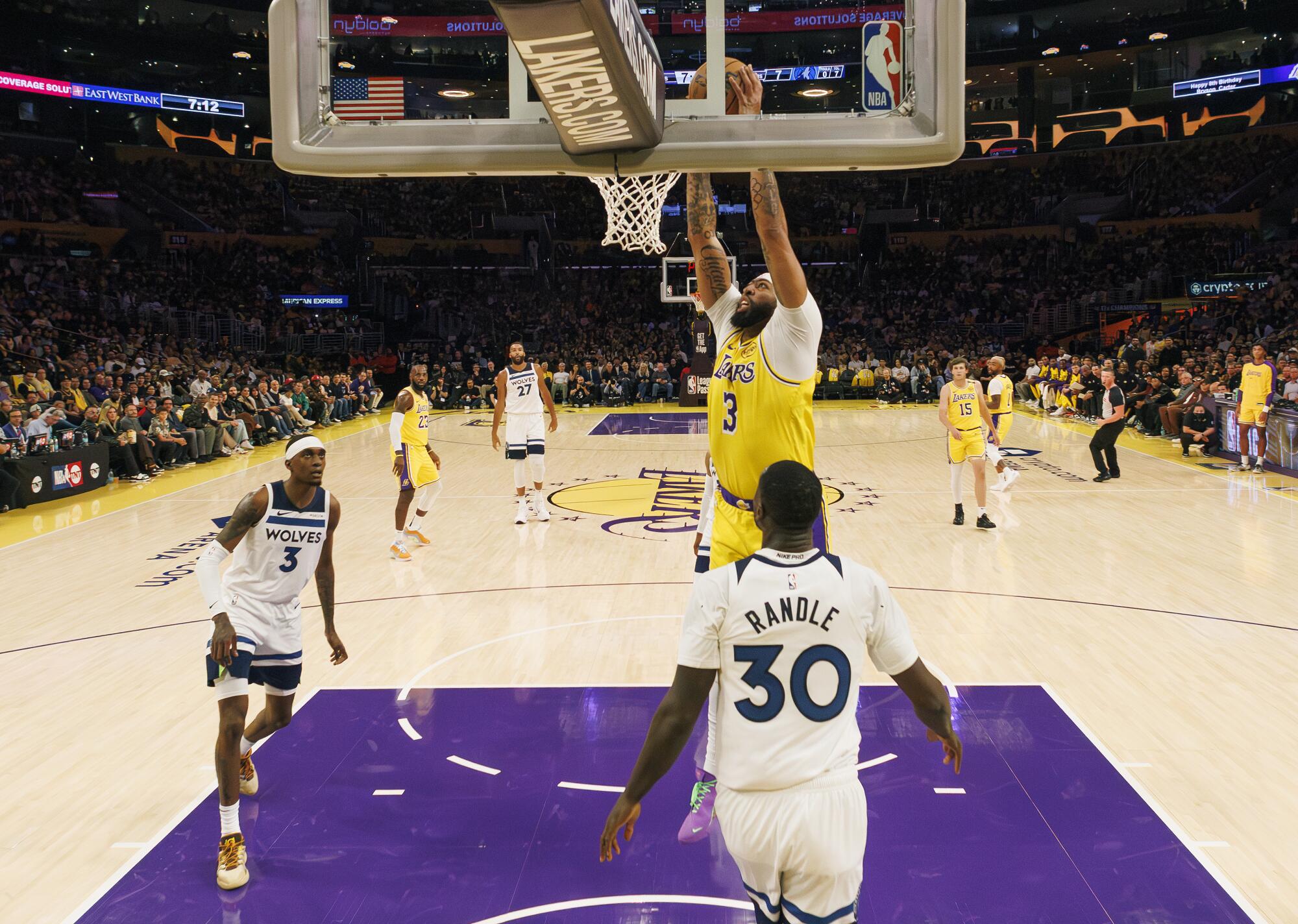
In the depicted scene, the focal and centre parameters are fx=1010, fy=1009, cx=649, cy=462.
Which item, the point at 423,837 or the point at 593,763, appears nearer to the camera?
the point at 423,837

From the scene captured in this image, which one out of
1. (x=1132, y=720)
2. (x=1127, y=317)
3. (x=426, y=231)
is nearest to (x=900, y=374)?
(x=1127, y=317)

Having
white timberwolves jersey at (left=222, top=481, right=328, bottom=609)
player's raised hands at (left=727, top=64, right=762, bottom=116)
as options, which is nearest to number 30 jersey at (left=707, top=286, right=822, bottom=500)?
player's raised hands at (left=727, top=64, right=762, bottom=116)

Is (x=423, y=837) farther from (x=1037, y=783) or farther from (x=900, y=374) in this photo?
(x=900, y=374)

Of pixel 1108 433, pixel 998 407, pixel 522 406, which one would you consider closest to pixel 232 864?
pixel 522 406

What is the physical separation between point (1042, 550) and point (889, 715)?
4878 mm

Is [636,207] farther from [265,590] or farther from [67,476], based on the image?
[67,476]

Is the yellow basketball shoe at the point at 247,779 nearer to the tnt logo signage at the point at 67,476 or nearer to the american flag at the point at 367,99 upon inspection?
the american flag at the point at 367,99

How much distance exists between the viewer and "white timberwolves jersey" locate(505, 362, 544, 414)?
35.5 ft

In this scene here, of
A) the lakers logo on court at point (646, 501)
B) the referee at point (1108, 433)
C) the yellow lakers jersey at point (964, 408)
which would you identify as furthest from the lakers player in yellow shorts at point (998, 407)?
the lakers logo on court at point (646, 501)

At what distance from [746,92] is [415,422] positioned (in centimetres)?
642

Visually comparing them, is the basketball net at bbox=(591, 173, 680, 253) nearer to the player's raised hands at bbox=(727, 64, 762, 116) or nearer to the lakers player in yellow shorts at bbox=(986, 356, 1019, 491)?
the player's raised hands at bbox=(727, 64, 762, 116)

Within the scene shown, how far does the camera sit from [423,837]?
4219 millimetres

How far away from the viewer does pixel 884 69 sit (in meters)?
3.91

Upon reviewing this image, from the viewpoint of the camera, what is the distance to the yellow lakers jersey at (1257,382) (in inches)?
529
